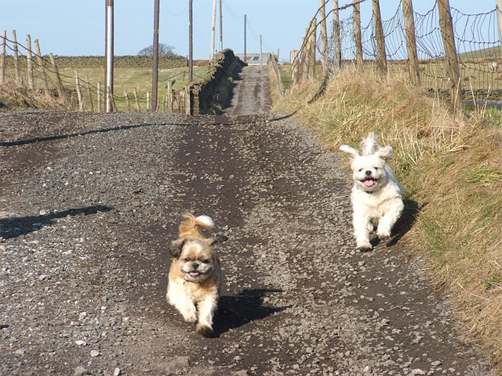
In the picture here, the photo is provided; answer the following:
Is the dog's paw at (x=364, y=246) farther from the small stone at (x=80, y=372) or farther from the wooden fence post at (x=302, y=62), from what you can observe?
the wooden fence post at (x=302, y=62)

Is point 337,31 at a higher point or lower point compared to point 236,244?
higher

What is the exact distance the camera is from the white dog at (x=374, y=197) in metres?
8.13

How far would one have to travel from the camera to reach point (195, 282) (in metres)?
6.50

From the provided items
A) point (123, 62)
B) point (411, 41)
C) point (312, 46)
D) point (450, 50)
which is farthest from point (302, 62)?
point (123, 62)

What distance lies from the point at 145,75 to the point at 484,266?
5587cm

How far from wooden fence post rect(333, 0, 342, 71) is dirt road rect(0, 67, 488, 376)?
13.6ft

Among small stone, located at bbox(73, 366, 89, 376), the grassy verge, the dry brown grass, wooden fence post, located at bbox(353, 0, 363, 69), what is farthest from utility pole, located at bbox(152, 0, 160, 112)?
small stone, located at bbox(73, 366, 89, 376)

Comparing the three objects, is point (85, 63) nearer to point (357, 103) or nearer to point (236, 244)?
point (357, 103)

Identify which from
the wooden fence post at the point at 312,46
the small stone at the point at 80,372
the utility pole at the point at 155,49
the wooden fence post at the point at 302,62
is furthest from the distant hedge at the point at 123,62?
the small stone at the point at 80,372

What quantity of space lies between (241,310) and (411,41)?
274 inches

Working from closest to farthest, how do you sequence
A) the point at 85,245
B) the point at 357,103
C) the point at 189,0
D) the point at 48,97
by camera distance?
the point at 85,245 → the point at 357,103 → the point at 48,97 → the point at 189,0

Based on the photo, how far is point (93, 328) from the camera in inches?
250

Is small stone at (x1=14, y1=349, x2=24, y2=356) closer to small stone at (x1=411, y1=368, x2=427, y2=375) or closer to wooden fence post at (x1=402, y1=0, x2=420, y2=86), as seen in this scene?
small stone at (x1=411, y1=368, x2=427, y2=375)

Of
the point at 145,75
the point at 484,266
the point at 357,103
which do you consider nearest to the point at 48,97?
the point at 357,103
